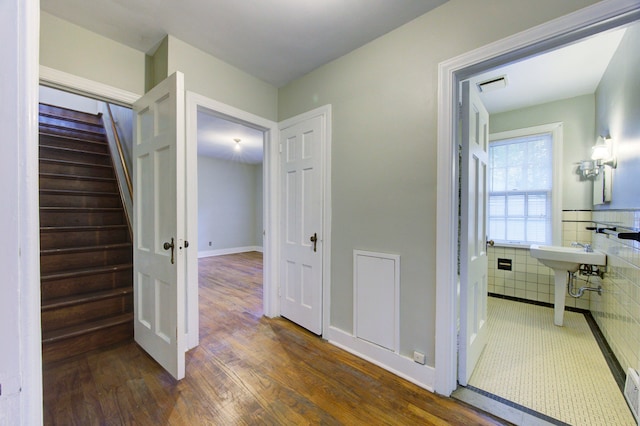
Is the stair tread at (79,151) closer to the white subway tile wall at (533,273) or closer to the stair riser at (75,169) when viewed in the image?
the stair riser at (75,169)

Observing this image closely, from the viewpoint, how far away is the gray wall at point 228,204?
21.5 ft

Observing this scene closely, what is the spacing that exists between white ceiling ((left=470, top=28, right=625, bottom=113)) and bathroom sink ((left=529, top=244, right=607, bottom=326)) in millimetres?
1695

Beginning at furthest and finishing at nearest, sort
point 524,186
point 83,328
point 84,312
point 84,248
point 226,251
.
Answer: point 226,251 < point 524,186 < point 84,248 < point 84,312 < point 83,328

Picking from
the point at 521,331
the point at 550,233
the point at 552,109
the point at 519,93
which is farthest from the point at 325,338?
the point at 552,109

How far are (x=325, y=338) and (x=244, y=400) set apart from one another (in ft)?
2.89

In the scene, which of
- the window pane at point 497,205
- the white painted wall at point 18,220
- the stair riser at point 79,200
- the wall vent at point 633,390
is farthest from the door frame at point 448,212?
the stair riser at point 79,200

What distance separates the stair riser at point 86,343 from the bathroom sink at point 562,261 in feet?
12.8

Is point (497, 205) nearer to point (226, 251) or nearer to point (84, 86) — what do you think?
point (84, 86)

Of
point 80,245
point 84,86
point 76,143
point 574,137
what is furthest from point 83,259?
point 574,137

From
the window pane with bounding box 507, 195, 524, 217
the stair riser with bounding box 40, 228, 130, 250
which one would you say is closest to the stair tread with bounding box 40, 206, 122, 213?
the stair riser with bounding box 40, 228, 130, 250

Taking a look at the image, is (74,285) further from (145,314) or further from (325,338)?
(325,338)

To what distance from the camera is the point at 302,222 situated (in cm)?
252

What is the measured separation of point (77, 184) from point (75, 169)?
247mm

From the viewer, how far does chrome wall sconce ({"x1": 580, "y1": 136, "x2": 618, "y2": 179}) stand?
2.23m
